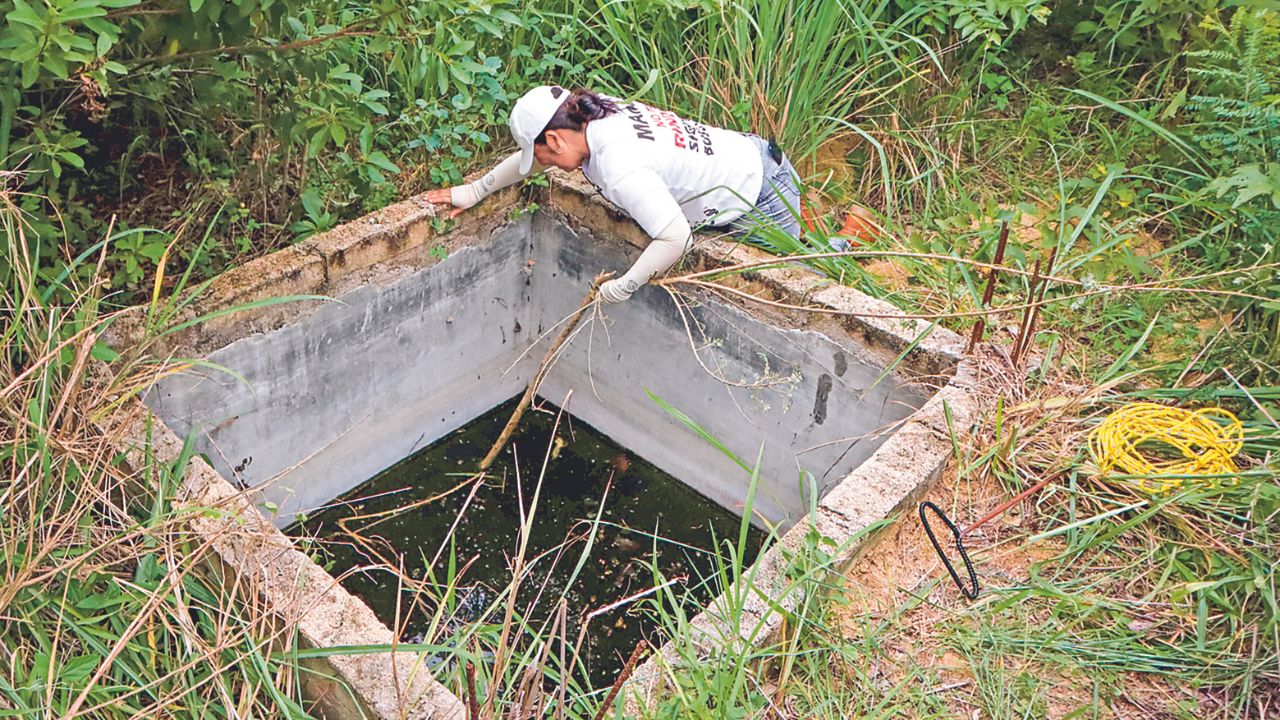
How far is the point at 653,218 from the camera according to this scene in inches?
118

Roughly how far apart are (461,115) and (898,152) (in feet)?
5.35

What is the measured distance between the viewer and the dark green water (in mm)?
3324

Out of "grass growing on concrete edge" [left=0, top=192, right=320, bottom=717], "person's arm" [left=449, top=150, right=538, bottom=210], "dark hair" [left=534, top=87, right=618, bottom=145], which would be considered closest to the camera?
"grass growing on concrete edge" [left=0, top=192, right=320, bottom=717]

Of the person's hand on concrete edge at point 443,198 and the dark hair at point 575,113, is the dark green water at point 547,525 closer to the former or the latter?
the person's hand on concrete edge at point 443,198

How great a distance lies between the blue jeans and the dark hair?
593mm

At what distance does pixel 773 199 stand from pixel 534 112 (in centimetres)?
87

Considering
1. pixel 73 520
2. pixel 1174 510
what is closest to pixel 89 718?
pixel 73 520

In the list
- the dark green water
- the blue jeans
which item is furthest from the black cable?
the blue jeans

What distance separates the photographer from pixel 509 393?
4230 millimetres

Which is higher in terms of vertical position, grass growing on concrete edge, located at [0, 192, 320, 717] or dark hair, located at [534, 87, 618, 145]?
dark hair, located at [534, 87, 618, 145]

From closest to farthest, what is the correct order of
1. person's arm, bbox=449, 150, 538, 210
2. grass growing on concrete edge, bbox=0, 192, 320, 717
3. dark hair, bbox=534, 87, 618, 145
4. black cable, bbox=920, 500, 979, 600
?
grass growing on concrete edge, bbox=0, 192, 320, 717 < black cable, bbox=920, 500, 979, 600 < dark hair, bbox=534, 87, 618, 145 < person's arm, bbox=449, 150, 538, 210

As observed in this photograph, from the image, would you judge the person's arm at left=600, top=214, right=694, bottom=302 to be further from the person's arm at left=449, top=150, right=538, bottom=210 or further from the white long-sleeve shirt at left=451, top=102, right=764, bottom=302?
the person's arm at left=449, top=150, right=538, bottom=210

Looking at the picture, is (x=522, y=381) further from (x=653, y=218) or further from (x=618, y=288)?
(x=653, y=218)

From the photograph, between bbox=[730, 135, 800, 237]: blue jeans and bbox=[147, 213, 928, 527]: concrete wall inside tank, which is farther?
bbox=[730, 135, 800, 237]: blue jeans
